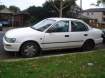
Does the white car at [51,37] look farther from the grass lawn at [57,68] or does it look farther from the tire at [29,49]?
the grass lawn at [57,68]

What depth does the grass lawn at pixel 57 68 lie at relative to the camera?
7059 mm

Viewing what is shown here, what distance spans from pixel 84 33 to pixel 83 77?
4607mm

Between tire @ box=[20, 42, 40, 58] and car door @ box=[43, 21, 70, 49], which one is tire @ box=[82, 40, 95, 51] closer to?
car door @ box=[43, 21, 70, 49]

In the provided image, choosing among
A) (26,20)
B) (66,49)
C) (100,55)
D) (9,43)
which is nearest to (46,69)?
(9,43)

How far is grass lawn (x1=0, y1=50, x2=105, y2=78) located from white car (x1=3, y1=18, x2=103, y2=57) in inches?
39.4

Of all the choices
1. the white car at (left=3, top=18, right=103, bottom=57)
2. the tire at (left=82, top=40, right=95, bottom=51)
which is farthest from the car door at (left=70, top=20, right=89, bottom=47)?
the tire at (left=82, top=40, right=95, bottom=51)

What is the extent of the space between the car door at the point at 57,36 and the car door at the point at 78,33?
27cm

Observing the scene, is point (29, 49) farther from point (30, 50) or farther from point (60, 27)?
point (60, 27)

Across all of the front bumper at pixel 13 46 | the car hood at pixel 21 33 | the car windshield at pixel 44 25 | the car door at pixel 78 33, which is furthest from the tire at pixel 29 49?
the car door at pixel 78 33

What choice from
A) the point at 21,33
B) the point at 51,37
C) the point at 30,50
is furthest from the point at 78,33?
the point at 21,33

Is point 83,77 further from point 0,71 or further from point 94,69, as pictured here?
point 0,71

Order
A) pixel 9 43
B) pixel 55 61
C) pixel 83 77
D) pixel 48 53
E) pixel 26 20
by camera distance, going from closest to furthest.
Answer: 1. pixel 83 77
2. pixel 55 61
3. pixel 9 43
4. pixel 48 53
5. pixel 26 20

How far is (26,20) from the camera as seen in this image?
5097 centimetres

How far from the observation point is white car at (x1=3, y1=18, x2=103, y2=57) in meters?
9.82
